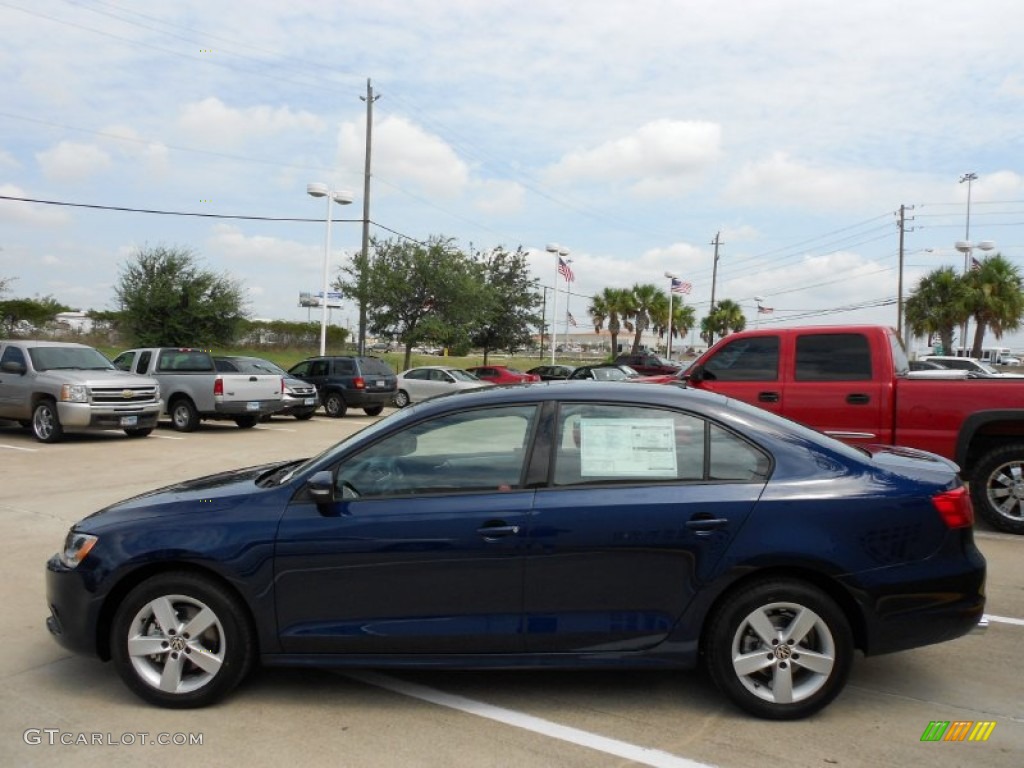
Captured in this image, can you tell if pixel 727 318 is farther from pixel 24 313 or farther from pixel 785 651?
pixel 785 651

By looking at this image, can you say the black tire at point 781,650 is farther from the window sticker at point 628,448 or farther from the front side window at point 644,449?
the window sticker at point 628,448

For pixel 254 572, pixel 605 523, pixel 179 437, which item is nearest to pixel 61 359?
pixel 179 437

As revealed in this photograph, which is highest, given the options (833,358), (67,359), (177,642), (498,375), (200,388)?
(833,358)

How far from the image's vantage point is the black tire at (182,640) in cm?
376

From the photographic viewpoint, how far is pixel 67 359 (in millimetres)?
14656

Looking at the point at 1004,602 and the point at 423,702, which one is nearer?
the point at 423,702

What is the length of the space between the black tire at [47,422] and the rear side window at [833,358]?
1203 centimetres

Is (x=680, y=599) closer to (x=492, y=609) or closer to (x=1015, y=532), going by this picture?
(x=492, y=609)

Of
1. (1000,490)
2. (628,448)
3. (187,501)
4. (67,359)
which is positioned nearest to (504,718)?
(628,448)

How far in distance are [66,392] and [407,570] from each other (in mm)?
12155

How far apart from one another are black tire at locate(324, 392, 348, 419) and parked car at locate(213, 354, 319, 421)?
844 millimetres

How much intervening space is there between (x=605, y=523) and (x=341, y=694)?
5.26 feet

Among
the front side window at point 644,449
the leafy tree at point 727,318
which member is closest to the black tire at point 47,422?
the front side window at point 644,449

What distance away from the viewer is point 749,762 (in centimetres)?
331
